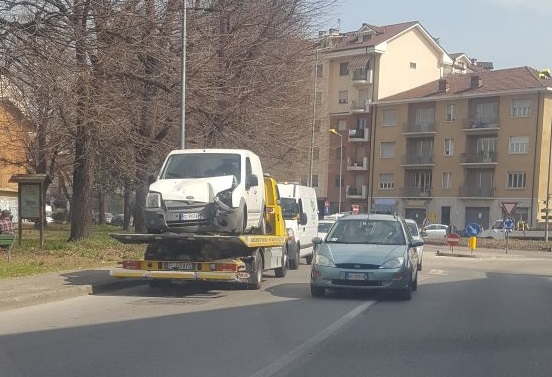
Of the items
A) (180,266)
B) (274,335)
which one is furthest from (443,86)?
(274,335)

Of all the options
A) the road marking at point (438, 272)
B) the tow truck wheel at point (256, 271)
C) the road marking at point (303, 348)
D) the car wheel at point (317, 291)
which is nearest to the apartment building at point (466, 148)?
the road marking at point (438, 272)

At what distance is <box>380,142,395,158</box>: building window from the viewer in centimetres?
7281

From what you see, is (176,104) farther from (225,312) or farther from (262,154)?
(225,312)

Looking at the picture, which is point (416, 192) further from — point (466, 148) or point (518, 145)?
point (518, 145)

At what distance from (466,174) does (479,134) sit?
3973 millimetres

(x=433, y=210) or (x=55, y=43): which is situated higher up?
(x=55, y=43)

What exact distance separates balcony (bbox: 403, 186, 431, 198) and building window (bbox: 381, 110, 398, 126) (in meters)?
6.79

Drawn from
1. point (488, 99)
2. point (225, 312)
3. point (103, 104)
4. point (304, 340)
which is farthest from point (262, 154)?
point (488, 99)

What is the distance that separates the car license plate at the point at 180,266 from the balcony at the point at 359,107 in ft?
202

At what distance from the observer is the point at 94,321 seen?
10.6 metres

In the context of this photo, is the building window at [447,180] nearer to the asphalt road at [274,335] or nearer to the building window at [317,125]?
the building window at [317,125]

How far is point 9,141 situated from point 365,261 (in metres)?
27.4

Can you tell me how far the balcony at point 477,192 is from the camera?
6544cm

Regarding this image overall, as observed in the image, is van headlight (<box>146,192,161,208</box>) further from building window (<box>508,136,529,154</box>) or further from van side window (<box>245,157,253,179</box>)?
building window (<box>508,136,529,154</box>)
